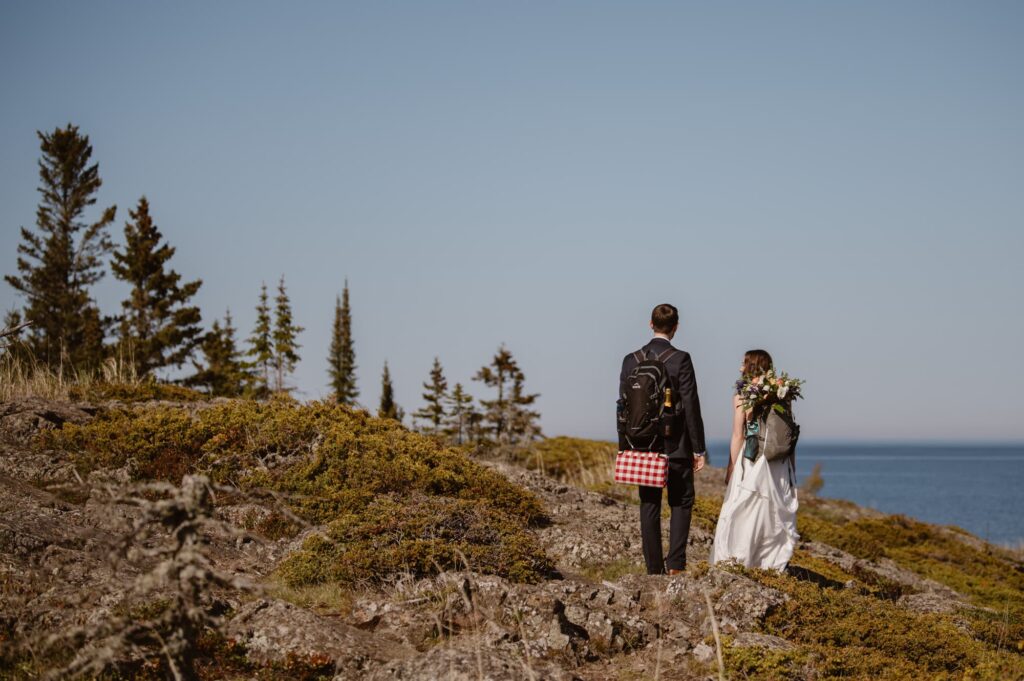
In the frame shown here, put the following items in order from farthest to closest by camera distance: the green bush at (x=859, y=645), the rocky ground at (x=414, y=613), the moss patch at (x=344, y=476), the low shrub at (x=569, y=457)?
the low shrub at (x=569, y=457) → the moss patch at (x=344, y=476) → the green bush at (x=859, y=645) → the rocky ground at (x=414, y=613)

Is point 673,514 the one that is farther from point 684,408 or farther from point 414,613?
point 414,613

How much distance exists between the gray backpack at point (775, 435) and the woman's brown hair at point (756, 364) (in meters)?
0.46

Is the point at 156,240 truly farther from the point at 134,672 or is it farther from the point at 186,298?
the point at 134,672

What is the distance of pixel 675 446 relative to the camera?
8.08 m

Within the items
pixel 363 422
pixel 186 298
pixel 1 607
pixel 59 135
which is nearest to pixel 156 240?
pixel 186 298

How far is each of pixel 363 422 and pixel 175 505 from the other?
29.5 ft

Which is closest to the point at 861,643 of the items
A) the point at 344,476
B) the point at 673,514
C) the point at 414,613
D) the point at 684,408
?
the point at 673,514

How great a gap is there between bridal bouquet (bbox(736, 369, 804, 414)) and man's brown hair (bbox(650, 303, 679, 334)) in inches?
51.1

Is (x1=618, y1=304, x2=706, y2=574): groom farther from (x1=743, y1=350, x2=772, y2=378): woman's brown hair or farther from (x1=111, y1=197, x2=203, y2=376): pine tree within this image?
(x1=111, y1=197, x2=203, y2=376): pine tree

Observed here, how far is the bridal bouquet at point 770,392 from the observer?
28.4 ft

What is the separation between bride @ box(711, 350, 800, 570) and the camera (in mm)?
8625

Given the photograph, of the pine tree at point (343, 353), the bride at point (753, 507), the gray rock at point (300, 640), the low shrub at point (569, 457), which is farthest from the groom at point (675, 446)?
the pine tree at point (343, 353)

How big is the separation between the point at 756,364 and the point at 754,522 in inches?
67.9

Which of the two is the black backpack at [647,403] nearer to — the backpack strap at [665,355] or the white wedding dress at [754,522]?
the backpack strap at [665,355]
